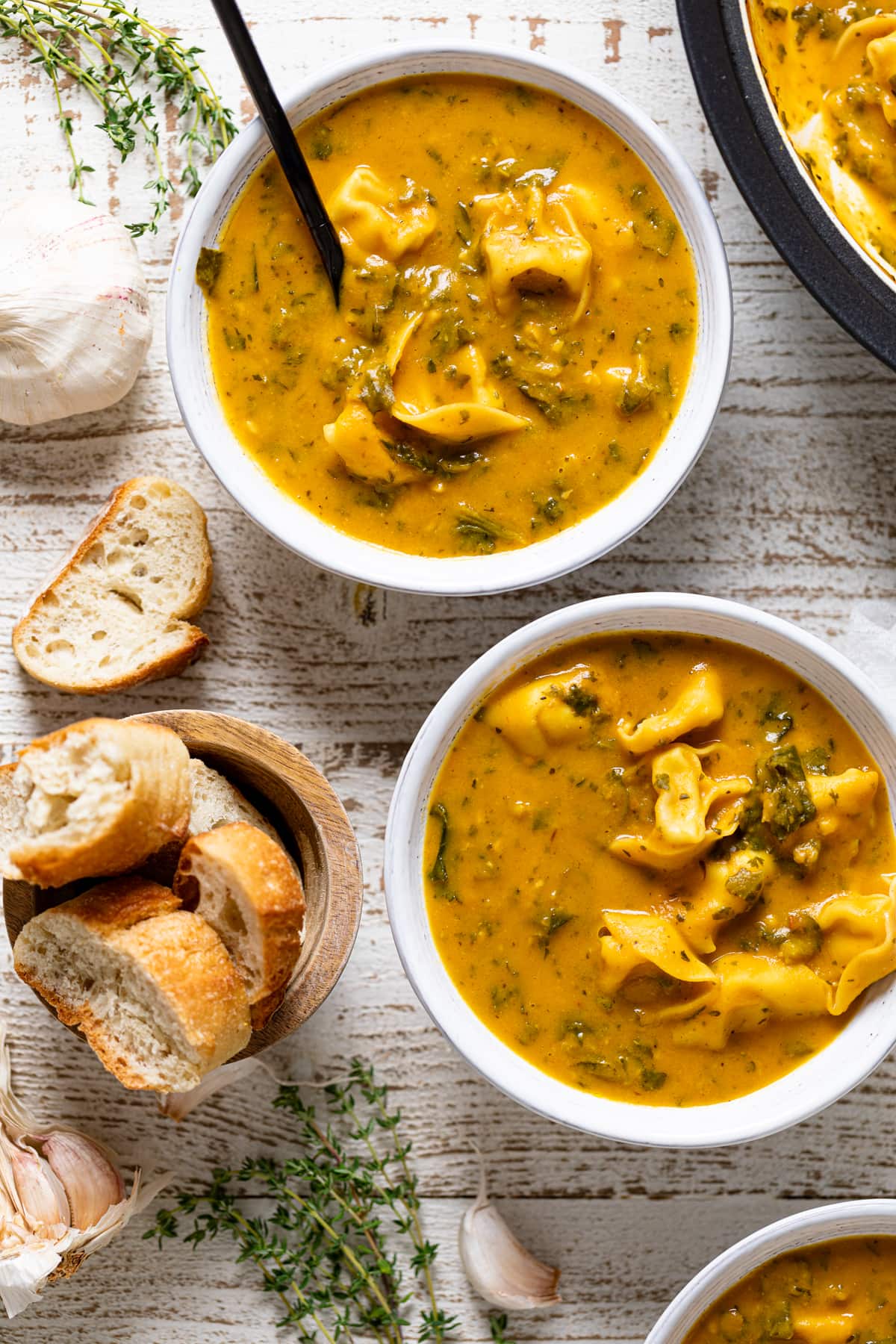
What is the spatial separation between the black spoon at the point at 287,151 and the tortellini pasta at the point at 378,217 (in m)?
0.03

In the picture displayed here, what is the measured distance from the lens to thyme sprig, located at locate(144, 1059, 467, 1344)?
2805mm

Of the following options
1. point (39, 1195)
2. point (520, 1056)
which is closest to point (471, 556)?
point (520, 1056)

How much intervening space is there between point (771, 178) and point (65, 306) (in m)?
1.52

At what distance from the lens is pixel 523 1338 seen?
2885mm

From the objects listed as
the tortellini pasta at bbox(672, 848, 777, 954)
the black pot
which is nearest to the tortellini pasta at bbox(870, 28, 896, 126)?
the black pot

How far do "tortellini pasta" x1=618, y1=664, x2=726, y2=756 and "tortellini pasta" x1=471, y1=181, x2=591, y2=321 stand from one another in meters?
0.80

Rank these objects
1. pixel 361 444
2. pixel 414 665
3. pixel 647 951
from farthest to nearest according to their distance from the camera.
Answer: pixel 414 665, pixel 361 444, pixel 647 951

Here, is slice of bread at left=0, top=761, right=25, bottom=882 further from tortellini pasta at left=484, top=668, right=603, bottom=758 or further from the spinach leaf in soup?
the spinach leaf in soup

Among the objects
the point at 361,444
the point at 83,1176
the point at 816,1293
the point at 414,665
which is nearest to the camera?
the point at 361,444

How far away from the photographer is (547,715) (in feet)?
8.05

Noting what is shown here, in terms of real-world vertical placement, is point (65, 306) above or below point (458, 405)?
above

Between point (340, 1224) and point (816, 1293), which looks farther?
point (340, 1224)

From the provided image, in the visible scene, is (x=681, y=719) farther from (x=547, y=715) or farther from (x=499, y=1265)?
(x=499, y=1265)

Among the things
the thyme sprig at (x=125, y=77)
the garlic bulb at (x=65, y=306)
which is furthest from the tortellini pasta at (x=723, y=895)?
the thyme sprig at (x=125, y=77)
